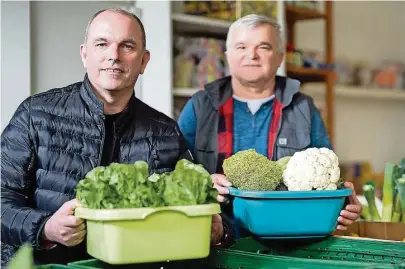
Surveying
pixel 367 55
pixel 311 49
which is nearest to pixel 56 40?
pixel 311 49

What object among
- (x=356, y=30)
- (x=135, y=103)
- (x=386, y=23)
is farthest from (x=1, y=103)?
(x=386, y=23)

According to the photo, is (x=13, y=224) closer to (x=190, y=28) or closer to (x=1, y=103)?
(x=1, y=103)

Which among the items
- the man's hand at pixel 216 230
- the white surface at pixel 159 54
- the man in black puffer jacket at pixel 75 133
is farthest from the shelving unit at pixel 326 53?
the man's hand at pixel 216 230

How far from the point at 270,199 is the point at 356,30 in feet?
15.1

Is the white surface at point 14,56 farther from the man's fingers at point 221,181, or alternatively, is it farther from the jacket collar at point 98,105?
the man's fingers at point 221,181

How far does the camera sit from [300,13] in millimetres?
4223

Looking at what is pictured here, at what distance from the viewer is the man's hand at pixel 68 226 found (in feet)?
4.23

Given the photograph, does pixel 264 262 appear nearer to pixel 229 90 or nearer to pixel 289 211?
pixel 289 211

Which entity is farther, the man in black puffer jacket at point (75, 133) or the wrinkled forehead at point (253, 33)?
the wrinkled forehead at point (253, 33)

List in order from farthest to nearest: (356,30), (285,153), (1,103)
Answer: (356,30) → (1,103) → (285,153)

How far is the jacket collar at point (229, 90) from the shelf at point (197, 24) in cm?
105

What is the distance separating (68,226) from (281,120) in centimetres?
112

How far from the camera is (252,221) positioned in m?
1.62

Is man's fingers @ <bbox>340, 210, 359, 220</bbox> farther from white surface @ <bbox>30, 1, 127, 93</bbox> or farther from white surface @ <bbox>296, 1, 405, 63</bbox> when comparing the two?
white surface @ <bbox>296, 1, 405, 63</bbox>
